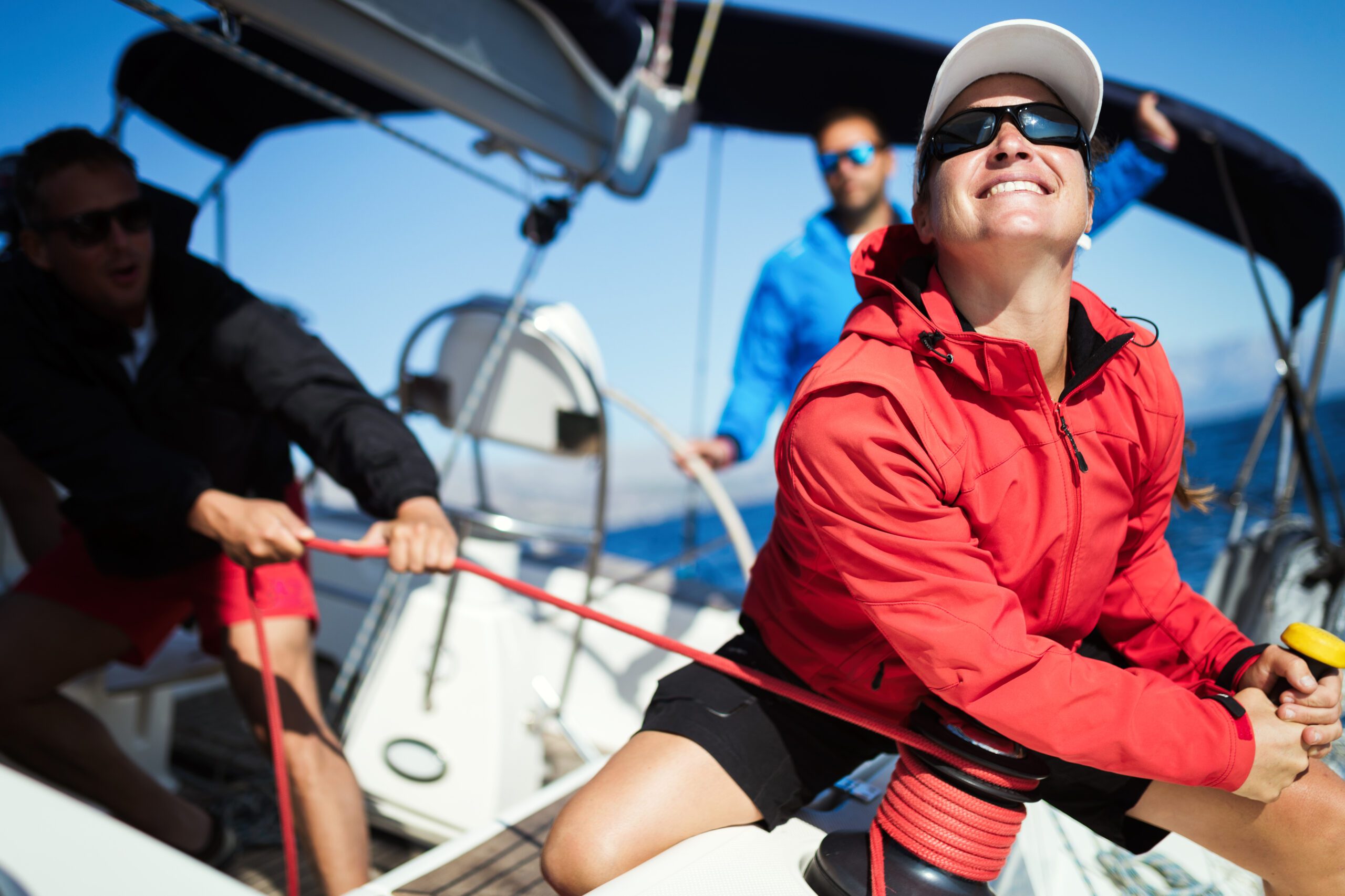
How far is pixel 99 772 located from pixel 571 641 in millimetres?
1444

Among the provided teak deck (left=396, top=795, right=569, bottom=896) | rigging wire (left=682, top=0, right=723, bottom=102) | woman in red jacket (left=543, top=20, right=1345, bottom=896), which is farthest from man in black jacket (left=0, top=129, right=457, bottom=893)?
rigging wire (left=682, top=0, right=723, bottom=102)

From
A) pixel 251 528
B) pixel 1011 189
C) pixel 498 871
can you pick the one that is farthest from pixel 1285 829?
pixel 251 528

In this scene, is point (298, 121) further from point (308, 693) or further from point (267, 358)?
point (308, 693)

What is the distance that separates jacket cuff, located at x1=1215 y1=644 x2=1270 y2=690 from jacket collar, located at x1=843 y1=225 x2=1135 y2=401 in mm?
423

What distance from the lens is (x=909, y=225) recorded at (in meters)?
1.31

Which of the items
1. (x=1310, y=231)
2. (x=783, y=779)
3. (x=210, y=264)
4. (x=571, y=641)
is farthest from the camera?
(x=571, y=641)

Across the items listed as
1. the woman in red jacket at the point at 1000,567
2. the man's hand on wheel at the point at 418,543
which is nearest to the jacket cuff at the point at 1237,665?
the woman in red jacket at the point at 1000,567

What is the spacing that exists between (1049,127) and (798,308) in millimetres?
1382

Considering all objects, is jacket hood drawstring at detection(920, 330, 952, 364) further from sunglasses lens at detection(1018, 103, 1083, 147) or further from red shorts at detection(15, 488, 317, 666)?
red shorts at detection(15, 488, 317, 666)

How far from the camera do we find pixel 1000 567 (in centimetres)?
109

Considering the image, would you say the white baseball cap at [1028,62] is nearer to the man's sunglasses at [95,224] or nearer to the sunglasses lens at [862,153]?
the sunglasses lens at [862,153]

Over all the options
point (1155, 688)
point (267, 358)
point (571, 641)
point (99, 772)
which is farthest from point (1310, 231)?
point (99, 772)

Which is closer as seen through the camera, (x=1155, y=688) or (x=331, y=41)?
(x=1155, y=688)

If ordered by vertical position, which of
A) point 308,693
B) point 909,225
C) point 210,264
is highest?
point 909,225
